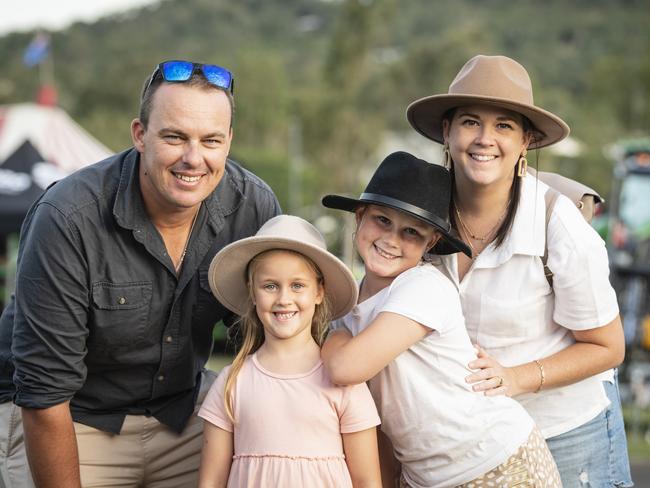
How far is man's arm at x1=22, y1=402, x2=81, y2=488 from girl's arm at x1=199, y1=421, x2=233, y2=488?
53 centimetres

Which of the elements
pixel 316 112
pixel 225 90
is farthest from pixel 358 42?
pixel 225 90

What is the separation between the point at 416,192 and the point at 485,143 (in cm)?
35

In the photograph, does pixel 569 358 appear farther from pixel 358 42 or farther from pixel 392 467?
pixel 358 42

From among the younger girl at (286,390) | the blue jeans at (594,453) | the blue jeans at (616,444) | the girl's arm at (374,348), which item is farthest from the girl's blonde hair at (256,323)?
the blue jeans at (616,444)

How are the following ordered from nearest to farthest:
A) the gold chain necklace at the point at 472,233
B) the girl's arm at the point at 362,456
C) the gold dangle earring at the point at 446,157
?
the girl's arm at the point at 362,456 → the gold chain necklace at the point at 472,233 → the gold dangle earring at the point at 446,157

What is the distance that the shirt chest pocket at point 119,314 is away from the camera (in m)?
3.26

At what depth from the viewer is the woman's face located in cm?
321

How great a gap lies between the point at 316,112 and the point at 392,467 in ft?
138

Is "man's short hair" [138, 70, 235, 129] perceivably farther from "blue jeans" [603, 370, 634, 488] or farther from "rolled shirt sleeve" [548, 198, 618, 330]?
"blue jeans" [603, 370, 634, 488]

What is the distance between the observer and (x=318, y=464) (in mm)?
2922

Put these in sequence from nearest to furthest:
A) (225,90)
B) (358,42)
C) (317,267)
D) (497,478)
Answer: (497,478), (317,267), (225,90), (358,42)

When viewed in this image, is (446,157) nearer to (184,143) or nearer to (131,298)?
(184,143)

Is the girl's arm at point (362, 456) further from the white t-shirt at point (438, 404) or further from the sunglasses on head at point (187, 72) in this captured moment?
the sunglasses on head at point (187, 72)

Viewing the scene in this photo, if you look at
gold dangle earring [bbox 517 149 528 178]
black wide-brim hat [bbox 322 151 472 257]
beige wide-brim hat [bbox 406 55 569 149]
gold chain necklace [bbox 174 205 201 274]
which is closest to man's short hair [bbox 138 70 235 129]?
gold chain necklace [bbox 174 205 201 274]
